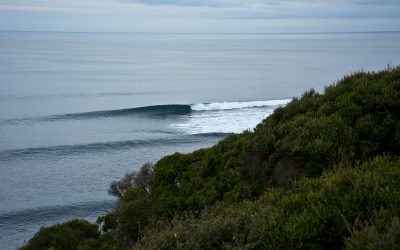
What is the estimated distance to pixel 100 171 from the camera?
4328 cm

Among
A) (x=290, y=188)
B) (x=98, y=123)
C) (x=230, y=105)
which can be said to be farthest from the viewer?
(x=230, y=105)

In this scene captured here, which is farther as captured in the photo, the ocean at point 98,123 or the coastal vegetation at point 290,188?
the ocean at point 98,123

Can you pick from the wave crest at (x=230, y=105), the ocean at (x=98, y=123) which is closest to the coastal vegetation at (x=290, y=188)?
the ocean at (x=98, y=123)

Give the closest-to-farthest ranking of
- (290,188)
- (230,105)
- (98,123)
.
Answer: (290,188) < (98,123) < (230,105)

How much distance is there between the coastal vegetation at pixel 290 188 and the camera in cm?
639

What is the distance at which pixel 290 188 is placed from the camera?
30.1ft

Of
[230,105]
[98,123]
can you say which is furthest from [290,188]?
[230,105]

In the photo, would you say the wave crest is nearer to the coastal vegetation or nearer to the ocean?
the ocean

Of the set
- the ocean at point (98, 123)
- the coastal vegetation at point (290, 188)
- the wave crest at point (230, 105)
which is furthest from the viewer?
the wave crest at point (230, 105)

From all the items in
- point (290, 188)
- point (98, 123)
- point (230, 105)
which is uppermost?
point (290, 188)

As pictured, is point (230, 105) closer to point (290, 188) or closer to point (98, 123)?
point (98, 123)

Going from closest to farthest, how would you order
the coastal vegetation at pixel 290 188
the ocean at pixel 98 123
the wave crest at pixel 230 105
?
1. the coastal vegetation at pixel 290 188
2. the ocean at pixel 98 123
3. the wave crest at pixel 230 105

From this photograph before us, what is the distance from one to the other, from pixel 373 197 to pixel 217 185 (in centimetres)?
642

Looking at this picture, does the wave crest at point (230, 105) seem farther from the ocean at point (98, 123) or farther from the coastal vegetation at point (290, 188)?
the coastal vegetation at point (290, 188)
